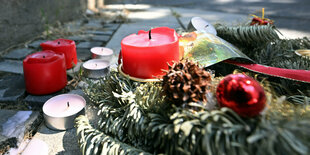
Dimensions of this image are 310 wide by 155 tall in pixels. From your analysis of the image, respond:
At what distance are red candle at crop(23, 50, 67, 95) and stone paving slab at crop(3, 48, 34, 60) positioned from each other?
0.71m

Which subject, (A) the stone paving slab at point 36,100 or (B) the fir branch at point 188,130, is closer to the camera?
(B) the fir branch at point 188,130

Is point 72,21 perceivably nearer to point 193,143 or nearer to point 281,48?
point 281,48

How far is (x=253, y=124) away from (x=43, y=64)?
1.00 meters

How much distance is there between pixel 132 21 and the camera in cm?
313

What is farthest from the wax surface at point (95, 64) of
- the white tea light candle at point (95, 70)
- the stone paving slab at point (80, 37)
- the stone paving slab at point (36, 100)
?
the stone paving slab at point (80, 37)

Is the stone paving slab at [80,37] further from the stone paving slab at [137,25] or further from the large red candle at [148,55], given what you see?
the large red candle at [148,55]

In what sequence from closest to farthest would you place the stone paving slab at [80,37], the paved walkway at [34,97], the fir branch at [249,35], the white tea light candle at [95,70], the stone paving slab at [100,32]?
the paved walkway at [34,97] → the fir branch at [249,35] → the white tea light candle at [95,70] → the stone paving slab at [80,37] → the stone paving slab at [100,32]

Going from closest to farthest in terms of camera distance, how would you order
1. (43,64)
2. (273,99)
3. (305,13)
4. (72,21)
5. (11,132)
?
(273,99) < (11,132) < (43,64) < (72,21) < (305,13)

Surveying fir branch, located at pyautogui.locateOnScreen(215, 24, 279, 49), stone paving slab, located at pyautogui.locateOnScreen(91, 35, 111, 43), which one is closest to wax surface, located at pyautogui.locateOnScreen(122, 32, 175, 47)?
fir branch, located at pyautogui.locateOnScreen(215, 24, 279, 49)

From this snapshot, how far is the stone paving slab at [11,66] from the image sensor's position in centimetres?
156

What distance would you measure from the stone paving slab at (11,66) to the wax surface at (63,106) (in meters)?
0.68

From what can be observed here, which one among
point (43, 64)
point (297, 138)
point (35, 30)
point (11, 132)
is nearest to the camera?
point (297, 138)

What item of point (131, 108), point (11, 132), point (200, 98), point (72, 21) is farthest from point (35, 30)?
point (200, 98)

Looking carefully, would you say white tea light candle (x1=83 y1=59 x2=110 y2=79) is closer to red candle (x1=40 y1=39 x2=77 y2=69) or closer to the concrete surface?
red candle (x1=40 y1=39 x2=77 y2=69)
